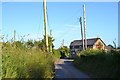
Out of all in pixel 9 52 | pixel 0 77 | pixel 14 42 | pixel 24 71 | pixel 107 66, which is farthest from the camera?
pixel 107 66

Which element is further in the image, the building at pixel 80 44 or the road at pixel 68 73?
the building at pixel 80 44

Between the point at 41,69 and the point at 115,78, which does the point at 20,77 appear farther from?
the point at 115,78

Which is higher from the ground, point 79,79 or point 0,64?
point 0,64

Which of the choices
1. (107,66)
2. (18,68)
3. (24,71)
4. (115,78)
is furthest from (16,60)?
(107,66)

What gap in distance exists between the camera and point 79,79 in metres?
24.0

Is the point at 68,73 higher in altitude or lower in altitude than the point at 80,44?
lower

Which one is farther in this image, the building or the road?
the building

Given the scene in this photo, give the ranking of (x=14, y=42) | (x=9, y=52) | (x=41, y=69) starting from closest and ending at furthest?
(x=9, y=52) < (x=14, y=42) < (x=41, y=69)

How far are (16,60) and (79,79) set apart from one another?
14.4m

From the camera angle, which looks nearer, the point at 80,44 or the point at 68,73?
the point at 68,73

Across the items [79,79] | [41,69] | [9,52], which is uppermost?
[9,52]

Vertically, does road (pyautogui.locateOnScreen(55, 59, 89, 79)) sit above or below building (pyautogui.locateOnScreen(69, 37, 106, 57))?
below

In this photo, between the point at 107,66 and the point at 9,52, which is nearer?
the point at 9,52

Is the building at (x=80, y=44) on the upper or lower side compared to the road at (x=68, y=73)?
upper
